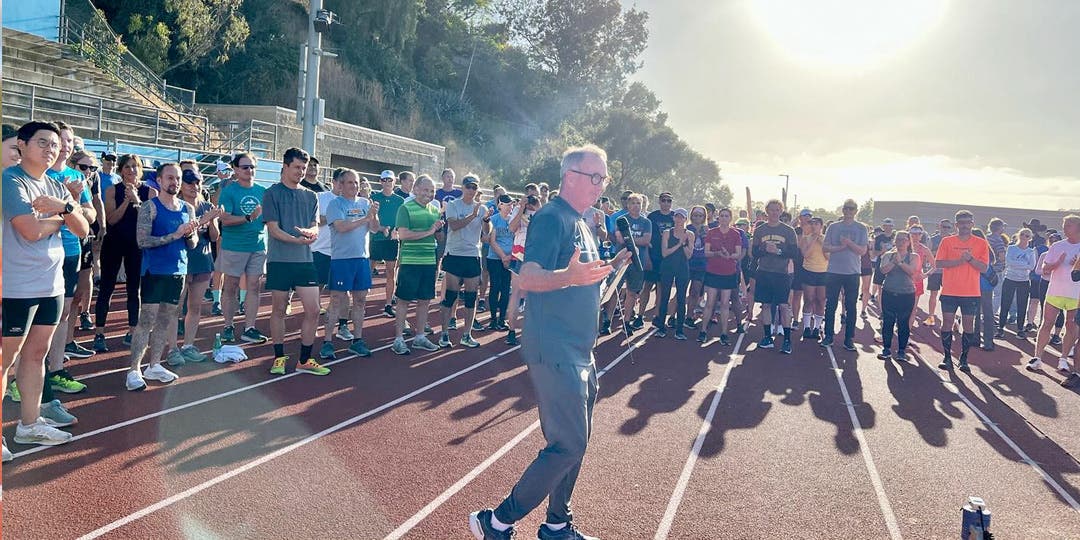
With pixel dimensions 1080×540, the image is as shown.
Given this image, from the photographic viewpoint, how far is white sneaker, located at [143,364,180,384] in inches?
264

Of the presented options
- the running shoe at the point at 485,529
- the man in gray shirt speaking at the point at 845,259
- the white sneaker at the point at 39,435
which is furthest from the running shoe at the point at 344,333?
the man in gray shirt speaking at the point at 845,259

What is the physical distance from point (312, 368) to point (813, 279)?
806 cm

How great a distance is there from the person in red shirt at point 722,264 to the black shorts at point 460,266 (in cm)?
410

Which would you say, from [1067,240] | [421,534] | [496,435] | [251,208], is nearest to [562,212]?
[421,534]

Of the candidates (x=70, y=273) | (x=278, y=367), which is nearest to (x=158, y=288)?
(x=70, y=273)

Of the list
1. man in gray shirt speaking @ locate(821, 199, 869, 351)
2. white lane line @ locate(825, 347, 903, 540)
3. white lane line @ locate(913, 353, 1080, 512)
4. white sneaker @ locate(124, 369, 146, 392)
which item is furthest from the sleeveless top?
man in gray shirt speaking @ locate(821, 199, 869, 351)

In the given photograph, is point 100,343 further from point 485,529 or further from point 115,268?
point 485,529

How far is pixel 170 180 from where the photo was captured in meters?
6.59

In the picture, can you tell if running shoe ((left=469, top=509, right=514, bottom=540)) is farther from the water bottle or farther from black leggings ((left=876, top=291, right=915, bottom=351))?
black leggings ((left=876, top=291, right=915, bottom=351))

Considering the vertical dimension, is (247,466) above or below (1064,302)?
below

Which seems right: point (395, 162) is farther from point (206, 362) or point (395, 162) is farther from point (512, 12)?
point (512, 12)

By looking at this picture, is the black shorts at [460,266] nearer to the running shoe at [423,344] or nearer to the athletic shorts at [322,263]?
the running shoe at [423,344]

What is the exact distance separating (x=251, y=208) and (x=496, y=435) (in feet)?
13.1

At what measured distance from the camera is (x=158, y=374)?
672 cm
